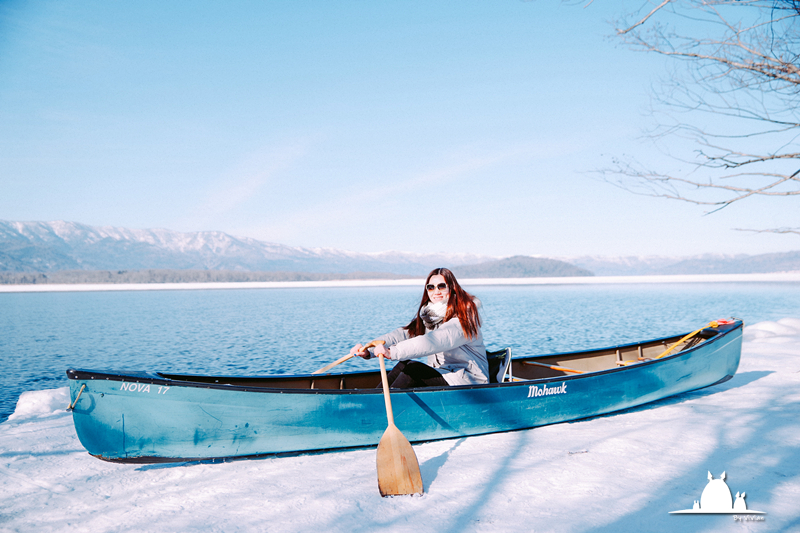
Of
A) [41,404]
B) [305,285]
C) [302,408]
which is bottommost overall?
[305,285]

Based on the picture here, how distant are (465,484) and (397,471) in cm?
55

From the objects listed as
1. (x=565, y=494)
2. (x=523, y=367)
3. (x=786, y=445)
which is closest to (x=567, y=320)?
(x=523, y=367)

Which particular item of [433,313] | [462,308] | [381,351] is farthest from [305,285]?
[381,351]

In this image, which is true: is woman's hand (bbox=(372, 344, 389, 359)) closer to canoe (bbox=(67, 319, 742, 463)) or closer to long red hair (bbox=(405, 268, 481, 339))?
canoe (bbox=(67, 319, 742, 463))

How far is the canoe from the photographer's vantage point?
144 inches

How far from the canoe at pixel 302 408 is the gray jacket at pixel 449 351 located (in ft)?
0.68

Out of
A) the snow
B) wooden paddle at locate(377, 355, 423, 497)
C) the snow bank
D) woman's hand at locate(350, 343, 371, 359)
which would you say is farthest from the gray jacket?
the snow

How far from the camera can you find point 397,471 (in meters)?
3.50

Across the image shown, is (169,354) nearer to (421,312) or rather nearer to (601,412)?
(421,312)

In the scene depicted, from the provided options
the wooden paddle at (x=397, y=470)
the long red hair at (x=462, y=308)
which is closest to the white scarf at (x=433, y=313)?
the long red hair at (x=462, y=308)

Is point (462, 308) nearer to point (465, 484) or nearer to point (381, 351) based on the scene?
point (381, 351)

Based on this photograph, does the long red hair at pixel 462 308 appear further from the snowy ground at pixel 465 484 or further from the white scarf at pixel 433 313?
the snowy ground at pixel 465 484

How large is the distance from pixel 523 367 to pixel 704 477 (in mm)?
3199

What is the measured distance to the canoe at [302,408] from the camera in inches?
144
